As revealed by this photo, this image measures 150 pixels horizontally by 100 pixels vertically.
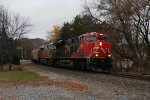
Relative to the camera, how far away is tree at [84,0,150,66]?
3953cm

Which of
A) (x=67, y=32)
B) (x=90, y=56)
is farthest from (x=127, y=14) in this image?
(x=67, y=32)

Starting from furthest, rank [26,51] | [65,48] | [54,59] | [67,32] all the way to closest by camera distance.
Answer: [26,51], [67,32], [54,59], [65,48]

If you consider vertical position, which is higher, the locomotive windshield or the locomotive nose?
the locomotive windshield

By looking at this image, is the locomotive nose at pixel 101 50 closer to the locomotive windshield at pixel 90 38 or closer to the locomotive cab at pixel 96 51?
the locomotive cab at pixel 96 51

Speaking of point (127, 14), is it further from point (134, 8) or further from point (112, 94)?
point (112, 94)

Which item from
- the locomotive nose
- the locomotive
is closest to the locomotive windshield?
the locomotive

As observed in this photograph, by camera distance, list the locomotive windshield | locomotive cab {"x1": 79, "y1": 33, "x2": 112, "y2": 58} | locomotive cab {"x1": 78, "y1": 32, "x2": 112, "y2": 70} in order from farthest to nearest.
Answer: the locomotive windshield
locomotive cab {"x1": 79, "y1": 33, "x2": 112, "y2": 58}
locomotive cab {"x1": 78, "y1": 32, "x2": 112, "y2": 70}

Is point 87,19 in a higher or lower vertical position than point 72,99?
higher

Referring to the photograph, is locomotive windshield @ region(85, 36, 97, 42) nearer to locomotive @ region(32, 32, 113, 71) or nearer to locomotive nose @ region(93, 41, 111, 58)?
locomotive @ region(32, 32, 113, 71)

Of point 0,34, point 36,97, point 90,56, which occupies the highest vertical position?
point 0,34

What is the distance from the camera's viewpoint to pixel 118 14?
4203cm

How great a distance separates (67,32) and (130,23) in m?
44.0

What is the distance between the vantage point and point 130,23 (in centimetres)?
4178

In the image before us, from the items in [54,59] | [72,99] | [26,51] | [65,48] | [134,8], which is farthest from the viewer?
[26,51]
